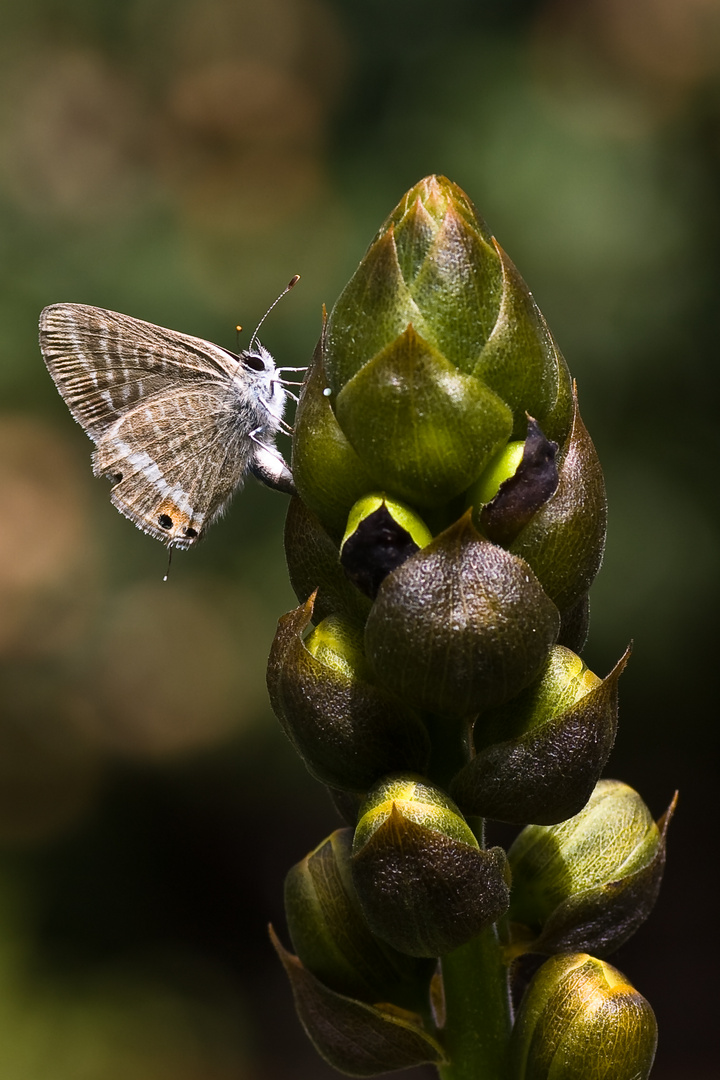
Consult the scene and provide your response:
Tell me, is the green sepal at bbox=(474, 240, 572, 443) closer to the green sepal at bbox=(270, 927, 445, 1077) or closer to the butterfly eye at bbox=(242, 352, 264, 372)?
the green sepal at bbox=(270, 927, 445, 1077)

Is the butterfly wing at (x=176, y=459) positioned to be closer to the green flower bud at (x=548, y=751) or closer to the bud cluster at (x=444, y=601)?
the bud cluster at (x=444, y=601)

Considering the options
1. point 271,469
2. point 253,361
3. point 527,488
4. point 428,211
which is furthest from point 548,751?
point 253,361

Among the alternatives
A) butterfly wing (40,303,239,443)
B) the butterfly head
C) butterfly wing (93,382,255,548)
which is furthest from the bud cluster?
butterfly wing (40,303,239,443)

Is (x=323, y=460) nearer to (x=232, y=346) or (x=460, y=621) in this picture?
(x=460, y=621)

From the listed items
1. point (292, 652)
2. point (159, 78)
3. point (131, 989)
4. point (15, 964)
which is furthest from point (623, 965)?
point (292, 652)

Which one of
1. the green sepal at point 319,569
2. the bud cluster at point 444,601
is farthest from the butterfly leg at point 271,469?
the bud cluster at point 444,601

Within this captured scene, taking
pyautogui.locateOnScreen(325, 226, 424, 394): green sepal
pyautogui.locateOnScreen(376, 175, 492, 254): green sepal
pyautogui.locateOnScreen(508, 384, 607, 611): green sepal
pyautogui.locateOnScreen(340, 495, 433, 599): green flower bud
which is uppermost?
pyautogui.locateOnScreen(376, 175, 492, 254): green sepal
